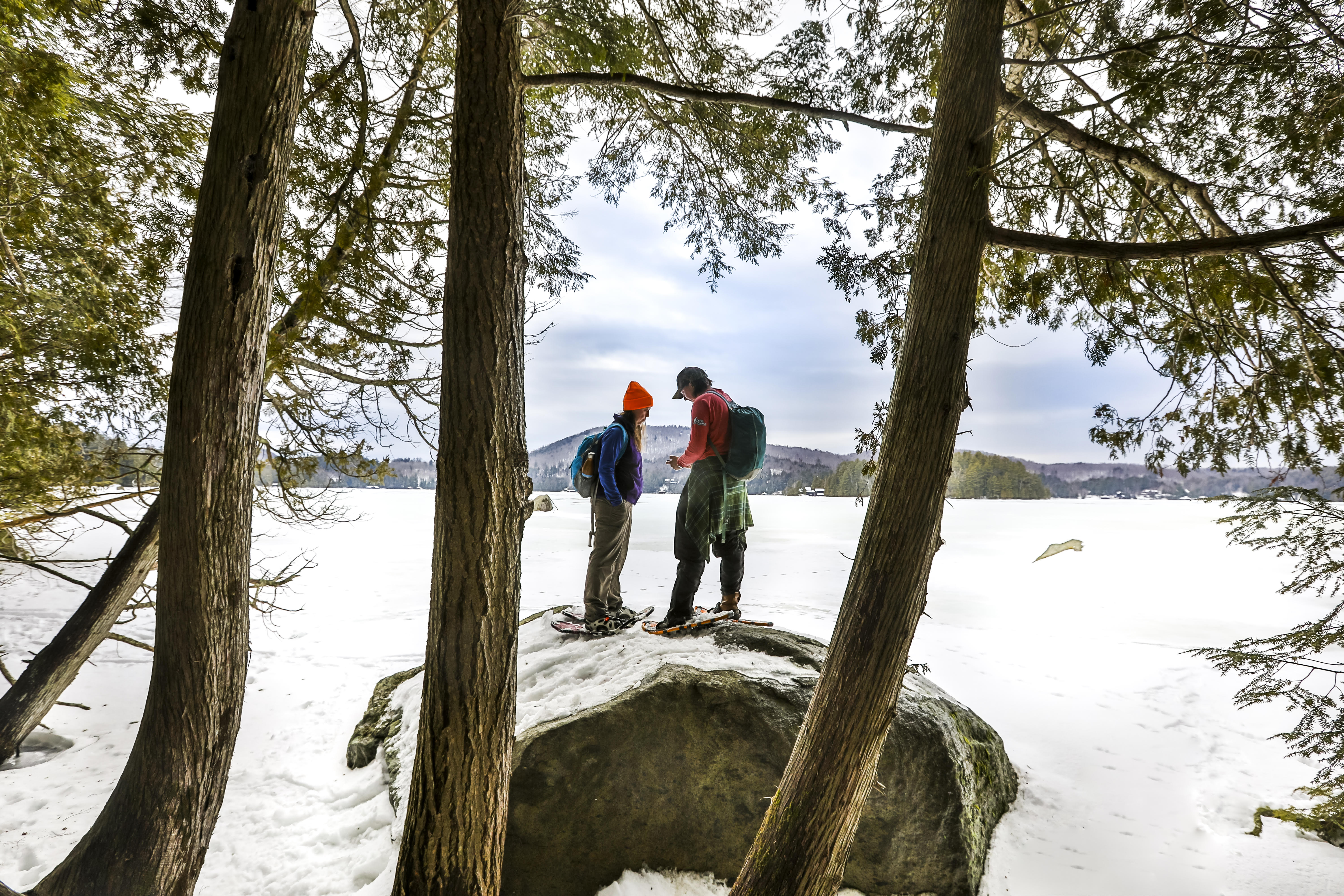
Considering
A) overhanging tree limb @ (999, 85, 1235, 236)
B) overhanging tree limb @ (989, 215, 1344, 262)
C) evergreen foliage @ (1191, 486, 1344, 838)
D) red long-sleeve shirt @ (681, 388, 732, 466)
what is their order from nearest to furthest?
1. overhanging tree limb @ (989, 215, 1344, 262)
2. overhanging tree limb @ (999, 85, 1235, 236)
3. evergreen foliage @ (1191, 486, 1344, 838)
4. red long-sleeve shirt @ (681, 388, 732, 466)

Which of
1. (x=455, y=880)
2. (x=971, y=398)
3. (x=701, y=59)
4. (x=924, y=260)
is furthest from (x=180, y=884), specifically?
(x=701, y=59)

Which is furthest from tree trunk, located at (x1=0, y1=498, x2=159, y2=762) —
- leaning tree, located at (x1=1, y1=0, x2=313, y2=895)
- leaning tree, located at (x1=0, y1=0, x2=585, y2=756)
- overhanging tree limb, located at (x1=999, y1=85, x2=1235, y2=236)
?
overhanging tree limb, located at (x1=999, y1=85, x2=1235, y2=236)

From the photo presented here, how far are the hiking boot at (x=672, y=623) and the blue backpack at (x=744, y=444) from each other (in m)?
1.11

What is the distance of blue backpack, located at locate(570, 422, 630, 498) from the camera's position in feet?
13.3

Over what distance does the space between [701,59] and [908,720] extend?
4241mm

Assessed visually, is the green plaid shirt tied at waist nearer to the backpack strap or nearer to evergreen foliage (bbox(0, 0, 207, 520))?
the backpack strap

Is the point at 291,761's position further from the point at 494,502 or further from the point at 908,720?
the point at 908,720

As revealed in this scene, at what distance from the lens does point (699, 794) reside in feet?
9.74

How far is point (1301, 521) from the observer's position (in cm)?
297

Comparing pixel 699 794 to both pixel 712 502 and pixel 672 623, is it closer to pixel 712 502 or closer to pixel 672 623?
pixel 672 623

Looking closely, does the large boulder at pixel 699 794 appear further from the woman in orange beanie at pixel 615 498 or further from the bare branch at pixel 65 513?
the bare branch at pixel 65 513

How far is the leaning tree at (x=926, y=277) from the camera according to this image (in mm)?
2127

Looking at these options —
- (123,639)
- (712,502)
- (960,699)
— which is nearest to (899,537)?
(712,502)

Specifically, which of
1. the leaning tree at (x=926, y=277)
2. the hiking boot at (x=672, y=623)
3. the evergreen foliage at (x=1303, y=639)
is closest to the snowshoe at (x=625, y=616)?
the hiking boot at (x=672, y=623)
